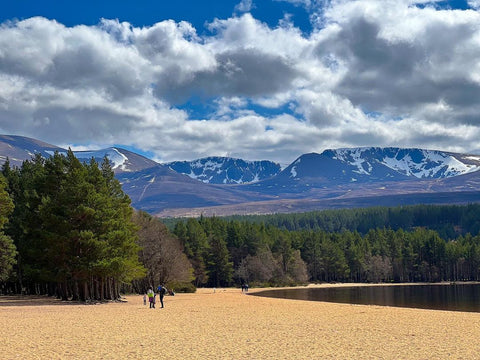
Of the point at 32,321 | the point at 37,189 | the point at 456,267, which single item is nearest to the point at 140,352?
the point at 32,321

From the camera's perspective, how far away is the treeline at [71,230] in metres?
53.6

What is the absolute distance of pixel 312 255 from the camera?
16312 centimetres

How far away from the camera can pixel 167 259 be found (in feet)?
291

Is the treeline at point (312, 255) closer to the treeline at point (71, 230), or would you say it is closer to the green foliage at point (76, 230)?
the treeline at point (71, 230)

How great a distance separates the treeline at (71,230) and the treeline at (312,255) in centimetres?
6603

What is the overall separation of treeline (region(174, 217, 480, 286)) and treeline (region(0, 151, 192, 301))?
66033 millimetres

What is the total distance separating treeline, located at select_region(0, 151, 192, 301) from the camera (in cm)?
5362

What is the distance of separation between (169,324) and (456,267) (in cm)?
16817

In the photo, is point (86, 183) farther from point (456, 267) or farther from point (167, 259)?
point (456, 267)

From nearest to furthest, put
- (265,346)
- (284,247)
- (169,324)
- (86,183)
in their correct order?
1. (265,346)
2. (169,324)
3. (86,183)
4. (284,247)

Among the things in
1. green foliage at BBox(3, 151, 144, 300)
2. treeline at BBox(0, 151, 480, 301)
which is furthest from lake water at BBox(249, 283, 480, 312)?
green foliage at BBox(3, 151, 144, 300)

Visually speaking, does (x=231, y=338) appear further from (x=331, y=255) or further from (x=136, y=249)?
(x=331, y=255)

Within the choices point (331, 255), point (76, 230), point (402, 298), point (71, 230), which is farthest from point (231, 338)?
point (331, 255)

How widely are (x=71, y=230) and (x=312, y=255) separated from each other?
390 ft
